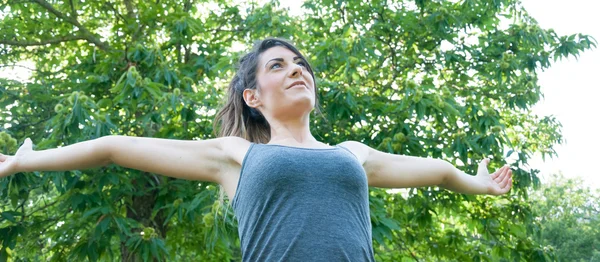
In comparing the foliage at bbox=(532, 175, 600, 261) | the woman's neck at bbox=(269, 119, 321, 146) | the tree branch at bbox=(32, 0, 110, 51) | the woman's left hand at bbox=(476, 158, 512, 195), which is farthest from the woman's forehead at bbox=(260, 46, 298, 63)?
the foliage at bbox=(532, 175, 600, 261)

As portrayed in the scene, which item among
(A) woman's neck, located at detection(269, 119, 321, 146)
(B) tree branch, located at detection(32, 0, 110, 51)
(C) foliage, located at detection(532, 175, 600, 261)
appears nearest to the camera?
(A) woman's neck, located at detection(269, 119, 321, 146)

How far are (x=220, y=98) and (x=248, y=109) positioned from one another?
10.2 ft

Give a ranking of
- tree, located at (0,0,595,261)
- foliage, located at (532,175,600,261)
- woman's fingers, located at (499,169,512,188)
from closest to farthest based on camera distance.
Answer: woman's fingers, located at (499,169,512,188)
tree, located at (0,0,595,261)
foliage, located at (532,175,600,261)

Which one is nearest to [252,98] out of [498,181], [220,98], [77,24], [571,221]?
[498,181]

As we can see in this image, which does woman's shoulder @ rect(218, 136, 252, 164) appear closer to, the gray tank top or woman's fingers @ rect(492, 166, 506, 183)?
the gray tank top

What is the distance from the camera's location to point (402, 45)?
23.5ft

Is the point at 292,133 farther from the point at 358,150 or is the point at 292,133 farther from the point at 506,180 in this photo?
the point at 506,180

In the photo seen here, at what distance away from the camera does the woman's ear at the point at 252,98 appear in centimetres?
241

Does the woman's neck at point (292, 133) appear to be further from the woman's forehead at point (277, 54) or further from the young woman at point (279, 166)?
the woman's forehead at point (277, 54)

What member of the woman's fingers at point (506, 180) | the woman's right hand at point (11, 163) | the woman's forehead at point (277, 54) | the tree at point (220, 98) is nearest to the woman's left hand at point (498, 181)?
the woman's fingers at point (506, 180)

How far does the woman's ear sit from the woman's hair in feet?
0.05

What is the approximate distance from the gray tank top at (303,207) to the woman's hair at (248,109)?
0.35 meters

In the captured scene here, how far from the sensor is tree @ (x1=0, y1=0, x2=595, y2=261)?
525 cm

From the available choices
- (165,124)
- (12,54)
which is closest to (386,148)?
(165,124)
